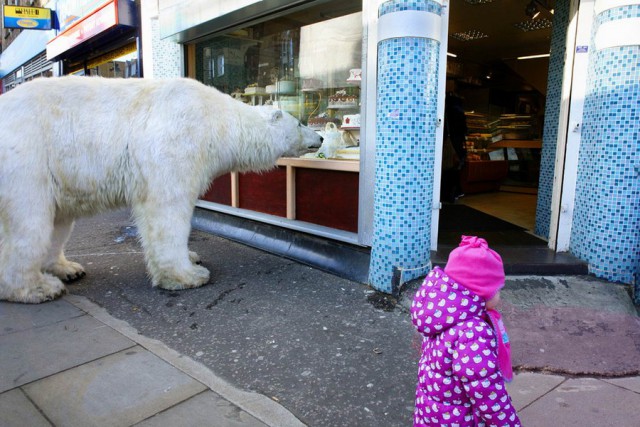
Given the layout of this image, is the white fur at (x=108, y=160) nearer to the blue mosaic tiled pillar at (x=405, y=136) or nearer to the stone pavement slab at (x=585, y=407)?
the blue mosaic tiled pillar at (x=405, y=136)

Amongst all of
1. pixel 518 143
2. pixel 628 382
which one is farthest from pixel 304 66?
pixel 518 143

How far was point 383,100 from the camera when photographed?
388 cm

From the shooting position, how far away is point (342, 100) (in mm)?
5418

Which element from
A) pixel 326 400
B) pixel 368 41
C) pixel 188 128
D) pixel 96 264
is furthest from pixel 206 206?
pixel 326 400

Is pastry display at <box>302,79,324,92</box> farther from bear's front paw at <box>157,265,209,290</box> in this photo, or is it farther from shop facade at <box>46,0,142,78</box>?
shop facade at <box>46,0,142,78</box>

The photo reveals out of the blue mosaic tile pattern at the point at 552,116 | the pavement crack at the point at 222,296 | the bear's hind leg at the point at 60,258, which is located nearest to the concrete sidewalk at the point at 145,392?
the pavement crack at the point at 222,296

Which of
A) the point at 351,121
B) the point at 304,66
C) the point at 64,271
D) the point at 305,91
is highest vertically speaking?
the point at 304,66

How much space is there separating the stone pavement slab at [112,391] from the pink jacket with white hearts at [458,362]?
1.47m

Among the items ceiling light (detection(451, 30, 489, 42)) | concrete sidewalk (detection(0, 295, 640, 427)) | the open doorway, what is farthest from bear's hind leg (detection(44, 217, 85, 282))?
ceiling light (detection(451, 30, 489, 42))

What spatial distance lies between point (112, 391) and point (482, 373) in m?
2.04

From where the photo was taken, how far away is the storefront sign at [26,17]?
11359mm

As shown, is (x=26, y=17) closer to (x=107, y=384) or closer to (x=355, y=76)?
(x=355, y=76)

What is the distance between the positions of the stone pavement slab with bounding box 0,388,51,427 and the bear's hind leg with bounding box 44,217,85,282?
2.11 m

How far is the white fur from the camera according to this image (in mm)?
3693
